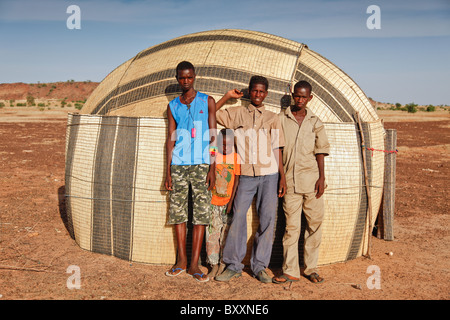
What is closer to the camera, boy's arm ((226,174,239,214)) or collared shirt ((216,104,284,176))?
collared shirt ((216,104,284,176))

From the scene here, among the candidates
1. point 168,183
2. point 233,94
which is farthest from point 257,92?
point 168,183

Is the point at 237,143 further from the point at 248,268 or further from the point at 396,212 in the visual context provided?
the point at 396,212

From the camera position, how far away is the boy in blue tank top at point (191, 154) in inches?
165

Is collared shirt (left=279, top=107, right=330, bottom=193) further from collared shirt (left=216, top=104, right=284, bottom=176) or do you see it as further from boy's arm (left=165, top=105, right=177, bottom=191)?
boy's arm (left=165, top=105, right=177, bottom=191)

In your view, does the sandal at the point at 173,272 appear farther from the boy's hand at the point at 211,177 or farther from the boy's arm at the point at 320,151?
the boy's arm at the point at 320,151

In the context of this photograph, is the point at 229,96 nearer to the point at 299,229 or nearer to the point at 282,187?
the point at 282,187

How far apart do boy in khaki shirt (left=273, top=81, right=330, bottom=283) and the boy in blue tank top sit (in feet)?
2.76

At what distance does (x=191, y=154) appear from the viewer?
4.20 metres

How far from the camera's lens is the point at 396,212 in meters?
7.20

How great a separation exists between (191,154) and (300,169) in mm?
1226

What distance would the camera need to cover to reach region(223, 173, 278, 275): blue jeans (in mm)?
4180

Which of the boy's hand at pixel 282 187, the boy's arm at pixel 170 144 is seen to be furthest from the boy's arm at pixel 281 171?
the boy's arm at pixel 170 144

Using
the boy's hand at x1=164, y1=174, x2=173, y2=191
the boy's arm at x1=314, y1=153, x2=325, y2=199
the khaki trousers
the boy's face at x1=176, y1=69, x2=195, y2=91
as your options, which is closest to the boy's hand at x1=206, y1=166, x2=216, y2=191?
the boy's hand at x1=164, y1=174, x2=173, y2=191

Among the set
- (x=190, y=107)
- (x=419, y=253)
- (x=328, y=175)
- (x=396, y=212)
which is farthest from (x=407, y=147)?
(x=190, y=107)
